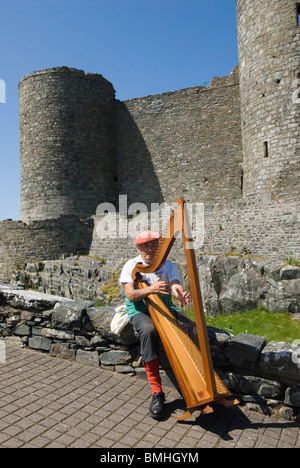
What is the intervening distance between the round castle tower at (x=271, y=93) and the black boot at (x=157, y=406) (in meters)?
9.41

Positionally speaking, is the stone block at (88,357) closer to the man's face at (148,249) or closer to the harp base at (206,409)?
the man's face at (148,249)

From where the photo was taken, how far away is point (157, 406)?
3.68 m

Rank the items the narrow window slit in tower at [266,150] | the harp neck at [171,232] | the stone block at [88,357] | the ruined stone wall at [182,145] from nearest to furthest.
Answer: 1. the harp neck at [171,232]
2. the stone block at [88,357]
3. the narrow window slit in tower at [266,150]
4. the ruined stone wall at [182,145]

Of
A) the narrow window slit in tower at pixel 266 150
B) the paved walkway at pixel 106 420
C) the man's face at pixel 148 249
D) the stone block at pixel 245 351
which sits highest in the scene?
the narrow window slit in tower at pixel 266 150

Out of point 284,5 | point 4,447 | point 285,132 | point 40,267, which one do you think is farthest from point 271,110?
point 4,447

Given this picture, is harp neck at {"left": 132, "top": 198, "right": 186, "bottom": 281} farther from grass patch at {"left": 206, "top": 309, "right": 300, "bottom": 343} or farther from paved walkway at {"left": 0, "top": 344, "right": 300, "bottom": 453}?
grass patch at {"left": 206, "top": 309, "right": 300, "bottom": 343}

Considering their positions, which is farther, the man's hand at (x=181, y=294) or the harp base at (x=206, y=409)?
the man's hand at (x=181, y=294)

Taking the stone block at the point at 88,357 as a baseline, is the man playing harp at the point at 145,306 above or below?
above

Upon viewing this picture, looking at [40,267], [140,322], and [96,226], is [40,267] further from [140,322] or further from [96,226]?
[140,322]

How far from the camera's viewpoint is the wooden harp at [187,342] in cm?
329

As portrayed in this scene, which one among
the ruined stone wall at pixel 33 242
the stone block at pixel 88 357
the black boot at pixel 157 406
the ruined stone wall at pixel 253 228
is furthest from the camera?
the ruined stone wall at pixel 33 242

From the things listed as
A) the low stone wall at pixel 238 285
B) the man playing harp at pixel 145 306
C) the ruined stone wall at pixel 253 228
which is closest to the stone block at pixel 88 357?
the man playing harp at pixel 145 306

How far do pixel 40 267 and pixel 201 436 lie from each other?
12.9 metres

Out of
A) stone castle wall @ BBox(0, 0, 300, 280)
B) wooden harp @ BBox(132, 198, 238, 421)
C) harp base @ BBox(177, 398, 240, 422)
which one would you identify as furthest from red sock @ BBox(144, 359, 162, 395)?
stone castle wall @ BBox(0, 0, 300, 280)
